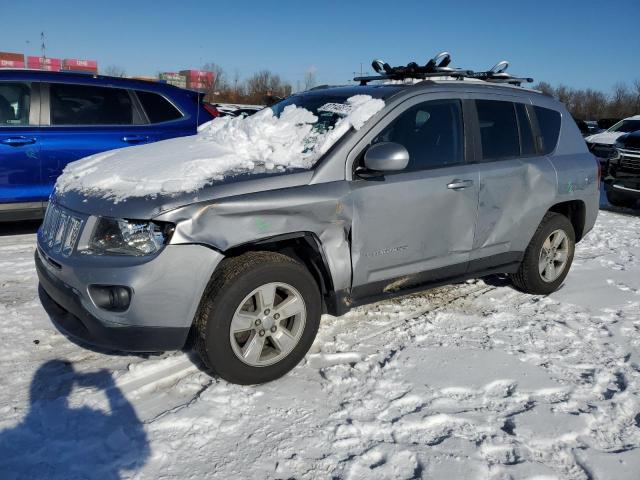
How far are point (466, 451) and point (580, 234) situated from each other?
322 centimetres

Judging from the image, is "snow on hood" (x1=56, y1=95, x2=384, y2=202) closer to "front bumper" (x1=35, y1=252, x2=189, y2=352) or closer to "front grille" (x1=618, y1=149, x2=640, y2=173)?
"front bumper" (x1=35, y1=252, x2=189, y2=352)

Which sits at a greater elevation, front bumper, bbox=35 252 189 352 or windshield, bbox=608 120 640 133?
windshield, bbox=608 120 640 133

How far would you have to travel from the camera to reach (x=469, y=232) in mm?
3988

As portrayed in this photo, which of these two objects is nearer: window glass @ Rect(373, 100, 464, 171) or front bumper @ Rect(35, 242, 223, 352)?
front bumper @ Rect(35, 242, 223, 352)

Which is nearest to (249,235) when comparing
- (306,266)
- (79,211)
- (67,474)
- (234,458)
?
(306,266)

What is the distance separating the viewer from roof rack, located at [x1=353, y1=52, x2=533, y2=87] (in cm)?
418

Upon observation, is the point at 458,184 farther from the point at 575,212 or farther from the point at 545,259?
the point at 575,212

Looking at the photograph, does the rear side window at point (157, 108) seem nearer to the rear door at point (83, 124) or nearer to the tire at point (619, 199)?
the rear door at point (83, 124)

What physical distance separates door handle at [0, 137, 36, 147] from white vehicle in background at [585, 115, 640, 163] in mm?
9322

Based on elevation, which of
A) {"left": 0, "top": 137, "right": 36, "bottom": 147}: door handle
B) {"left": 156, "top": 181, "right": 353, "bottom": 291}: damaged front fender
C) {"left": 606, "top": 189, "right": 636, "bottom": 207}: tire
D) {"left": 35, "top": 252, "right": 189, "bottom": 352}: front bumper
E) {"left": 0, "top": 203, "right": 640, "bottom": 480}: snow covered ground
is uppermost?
{"left": 0, "top": 137, "right": 36, "bottom": 147}: door handle

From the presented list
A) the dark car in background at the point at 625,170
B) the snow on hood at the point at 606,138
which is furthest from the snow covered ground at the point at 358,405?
the snow on hood at the point at 606,138

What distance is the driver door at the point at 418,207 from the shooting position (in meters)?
3.43

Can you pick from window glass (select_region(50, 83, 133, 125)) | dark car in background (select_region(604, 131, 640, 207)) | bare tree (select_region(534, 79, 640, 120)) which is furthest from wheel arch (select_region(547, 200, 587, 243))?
bare tree (select_region(534, 79, 640, 120))

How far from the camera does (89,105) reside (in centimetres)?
596
